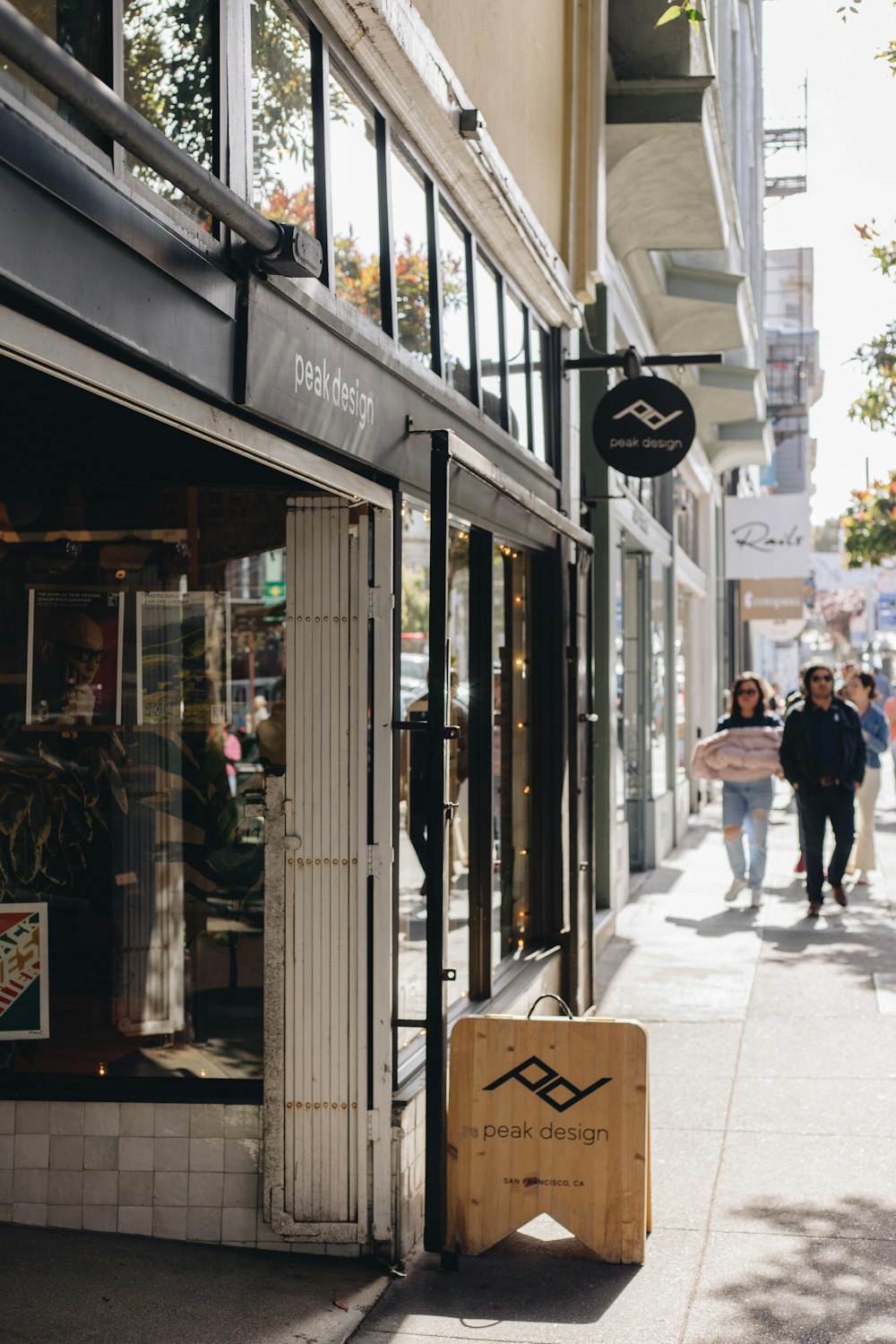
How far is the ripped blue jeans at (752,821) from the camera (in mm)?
12508

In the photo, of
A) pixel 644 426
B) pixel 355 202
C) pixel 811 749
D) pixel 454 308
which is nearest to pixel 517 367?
pixel 454 308

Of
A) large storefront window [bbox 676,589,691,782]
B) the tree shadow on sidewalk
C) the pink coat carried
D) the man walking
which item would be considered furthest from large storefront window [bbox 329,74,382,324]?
large storefront window [bbox 676,589,691,782]

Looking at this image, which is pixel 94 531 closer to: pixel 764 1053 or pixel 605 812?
pixel 764 1053

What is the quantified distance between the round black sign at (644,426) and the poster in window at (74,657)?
15.0ft

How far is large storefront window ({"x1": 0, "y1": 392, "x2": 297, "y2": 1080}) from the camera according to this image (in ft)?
17.4

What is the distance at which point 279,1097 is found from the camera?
16.4 ft

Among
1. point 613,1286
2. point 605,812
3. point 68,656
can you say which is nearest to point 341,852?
point 68,656

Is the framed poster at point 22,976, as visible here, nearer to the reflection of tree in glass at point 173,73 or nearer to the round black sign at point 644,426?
the reflection of tree in glass at point 173,73

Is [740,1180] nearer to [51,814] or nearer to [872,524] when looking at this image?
→ [51,814]

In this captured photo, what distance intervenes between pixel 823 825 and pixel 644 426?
4.20 metres

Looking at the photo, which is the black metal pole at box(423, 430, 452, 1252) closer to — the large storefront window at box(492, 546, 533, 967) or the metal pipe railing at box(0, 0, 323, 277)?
the metal pipe railing at box(0, 0, 323, 277)

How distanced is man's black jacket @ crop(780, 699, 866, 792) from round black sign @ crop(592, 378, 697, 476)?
3269mm

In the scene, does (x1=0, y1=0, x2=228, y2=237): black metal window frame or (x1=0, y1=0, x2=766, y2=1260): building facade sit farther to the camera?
(x1=0, y1=0, x2=766, y2=1260): building facade

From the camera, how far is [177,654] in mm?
5547
